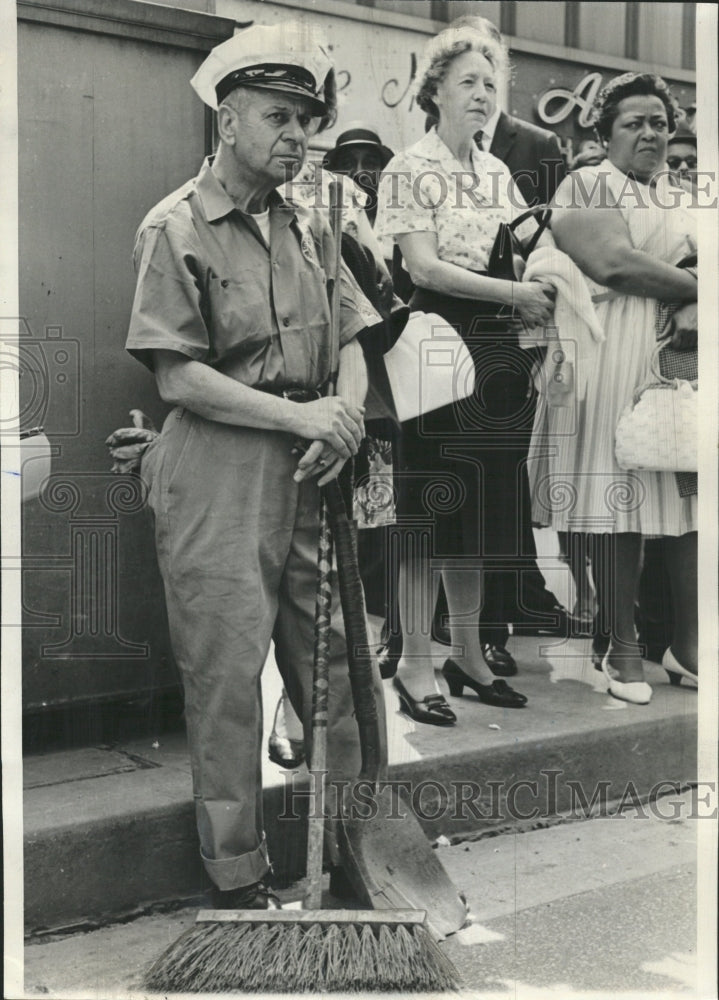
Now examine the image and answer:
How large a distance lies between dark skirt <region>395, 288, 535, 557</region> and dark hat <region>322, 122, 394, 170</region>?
45 cm

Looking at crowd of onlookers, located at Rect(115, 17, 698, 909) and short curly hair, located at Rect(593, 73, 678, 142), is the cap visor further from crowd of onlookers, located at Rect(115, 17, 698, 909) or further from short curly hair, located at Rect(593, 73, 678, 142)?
short curly hair, located at Rect(593, 73, 678, 142)

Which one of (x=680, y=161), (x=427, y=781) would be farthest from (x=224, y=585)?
(x=680, y=161)

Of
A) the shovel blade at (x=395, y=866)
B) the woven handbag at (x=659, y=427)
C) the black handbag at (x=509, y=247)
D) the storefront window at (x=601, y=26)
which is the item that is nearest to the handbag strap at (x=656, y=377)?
the woven handbag at (x=659, y=427)

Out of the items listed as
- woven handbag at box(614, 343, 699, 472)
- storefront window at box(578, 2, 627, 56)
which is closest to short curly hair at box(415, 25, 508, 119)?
storefront window at box(578, 2, 627, 56)

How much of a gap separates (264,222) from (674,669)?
1990 mm

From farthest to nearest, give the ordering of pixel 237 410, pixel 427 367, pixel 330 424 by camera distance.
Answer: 1. pixel 427 367
2. pixel 330 424
3. pixel 237 410

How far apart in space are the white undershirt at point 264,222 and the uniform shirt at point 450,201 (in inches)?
16.2

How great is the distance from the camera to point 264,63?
3.73m

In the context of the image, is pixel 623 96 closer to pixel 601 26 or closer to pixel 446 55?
pixel 601 26

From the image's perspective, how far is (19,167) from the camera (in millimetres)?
3697

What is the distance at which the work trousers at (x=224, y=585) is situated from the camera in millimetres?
3699

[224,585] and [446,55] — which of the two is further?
[446,55]

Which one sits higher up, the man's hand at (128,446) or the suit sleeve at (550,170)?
the suit sleeve at (550,170)

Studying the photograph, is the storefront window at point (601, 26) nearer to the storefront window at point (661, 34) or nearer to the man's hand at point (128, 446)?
the storefront window at point (661, 34)
